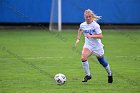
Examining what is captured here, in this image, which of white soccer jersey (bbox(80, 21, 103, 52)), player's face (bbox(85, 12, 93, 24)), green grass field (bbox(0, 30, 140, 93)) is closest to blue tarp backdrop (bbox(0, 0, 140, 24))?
green grass field (bbox(0, 30, 140, 93))

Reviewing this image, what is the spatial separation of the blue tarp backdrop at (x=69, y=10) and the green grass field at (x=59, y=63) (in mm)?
2453

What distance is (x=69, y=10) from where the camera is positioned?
35.8m

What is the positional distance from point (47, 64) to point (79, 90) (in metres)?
6.12

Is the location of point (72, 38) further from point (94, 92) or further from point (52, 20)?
point (94, 92)

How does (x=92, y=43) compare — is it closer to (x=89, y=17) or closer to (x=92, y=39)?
(x=92, y=39)

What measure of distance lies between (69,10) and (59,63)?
16398mm

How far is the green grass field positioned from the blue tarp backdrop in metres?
2.45

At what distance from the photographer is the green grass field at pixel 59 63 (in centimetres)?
1398

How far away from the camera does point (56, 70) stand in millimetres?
17609

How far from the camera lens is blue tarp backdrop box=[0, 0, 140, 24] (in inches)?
1398

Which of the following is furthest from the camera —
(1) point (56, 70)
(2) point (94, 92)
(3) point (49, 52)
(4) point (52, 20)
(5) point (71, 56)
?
(4) point (52, 20)

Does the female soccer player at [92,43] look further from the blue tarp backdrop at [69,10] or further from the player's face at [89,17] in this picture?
the blue tarp backdrop at [69,10]

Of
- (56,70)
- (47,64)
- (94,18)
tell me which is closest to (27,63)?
(47,64)

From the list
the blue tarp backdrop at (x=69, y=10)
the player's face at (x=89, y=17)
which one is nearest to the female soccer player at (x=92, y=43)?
the player's face at (x=89, y=17)
